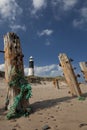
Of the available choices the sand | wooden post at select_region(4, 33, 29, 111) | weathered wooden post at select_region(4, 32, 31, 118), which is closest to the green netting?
weathered wooden post at select_region(4, 32, 31, 118)

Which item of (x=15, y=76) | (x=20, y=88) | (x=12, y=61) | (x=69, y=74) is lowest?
(x=20, y=88)

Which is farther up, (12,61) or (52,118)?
(12,61)

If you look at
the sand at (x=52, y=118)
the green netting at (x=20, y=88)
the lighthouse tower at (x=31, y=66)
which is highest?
the lighthouse tower at (x=31, y=66)

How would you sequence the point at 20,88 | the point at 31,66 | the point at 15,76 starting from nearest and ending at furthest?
the point at 20,88, the point at 15,76, the point at 31,66

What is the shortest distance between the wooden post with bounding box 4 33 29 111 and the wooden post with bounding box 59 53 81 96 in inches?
131

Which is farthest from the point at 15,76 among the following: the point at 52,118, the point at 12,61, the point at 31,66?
the point at 31,66

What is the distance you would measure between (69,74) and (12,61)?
3.77 meters

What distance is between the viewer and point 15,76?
9.66 m

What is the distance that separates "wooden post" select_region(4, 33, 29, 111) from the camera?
9477 mm

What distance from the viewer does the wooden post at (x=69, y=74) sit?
12.1 meters

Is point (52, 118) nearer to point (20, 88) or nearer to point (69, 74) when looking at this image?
point (20, 88)

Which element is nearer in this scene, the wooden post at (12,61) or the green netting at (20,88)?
the green netting at (20,88)

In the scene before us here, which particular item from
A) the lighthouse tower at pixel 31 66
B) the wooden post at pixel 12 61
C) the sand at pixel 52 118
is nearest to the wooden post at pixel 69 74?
the sand at pixel 52 118

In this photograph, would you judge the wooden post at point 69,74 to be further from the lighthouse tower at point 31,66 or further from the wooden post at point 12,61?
the lighthouse tower at point 31,66
